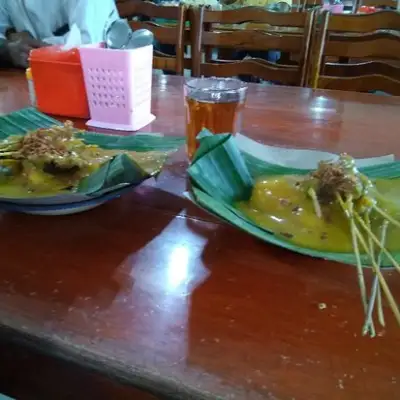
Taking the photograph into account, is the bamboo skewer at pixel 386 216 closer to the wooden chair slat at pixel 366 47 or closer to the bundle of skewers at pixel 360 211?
the bundle of skewers at pixel 360 211

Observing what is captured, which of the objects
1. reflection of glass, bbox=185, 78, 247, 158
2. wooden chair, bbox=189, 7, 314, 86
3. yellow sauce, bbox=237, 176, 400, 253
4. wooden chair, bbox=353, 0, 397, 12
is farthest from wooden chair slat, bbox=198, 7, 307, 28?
wooden chair, bbox=353, 0, 397, 12

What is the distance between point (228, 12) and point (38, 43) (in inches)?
24.4

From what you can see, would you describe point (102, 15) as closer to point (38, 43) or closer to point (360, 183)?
point (38, 43)

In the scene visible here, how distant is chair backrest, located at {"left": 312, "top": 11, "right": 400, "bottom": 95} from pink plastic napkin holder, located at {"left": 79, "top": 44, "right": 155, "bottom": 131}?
704 millimetres

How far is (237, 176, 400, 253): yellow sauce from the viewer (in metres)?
0.45

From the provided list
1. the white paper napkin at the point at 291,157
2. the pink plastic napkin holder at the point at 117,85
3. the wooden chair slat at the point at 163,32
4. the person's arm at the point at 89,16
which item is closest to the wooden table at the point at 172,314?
the white paper napkin at the point at 291,157

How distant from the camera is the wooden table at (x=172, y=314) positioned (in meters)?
0.33

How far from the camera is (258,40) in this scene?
1423 millimetres

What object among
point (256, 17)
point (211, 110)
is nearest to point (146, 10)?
point (256, 17)

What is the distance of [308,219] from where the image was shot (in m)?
0.47

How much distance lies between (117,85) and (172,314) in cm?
54

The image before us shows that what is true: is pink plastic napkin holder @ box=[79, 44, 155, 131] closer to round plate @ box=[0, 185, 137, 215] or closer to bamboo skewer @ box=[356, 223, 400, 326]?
round plate @ box=[0, 185, 137, 215]

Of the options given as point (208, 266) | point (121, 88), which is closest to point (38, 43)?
point (121, 88)

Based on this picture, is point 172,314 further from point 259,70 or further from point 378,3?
point 378,3
